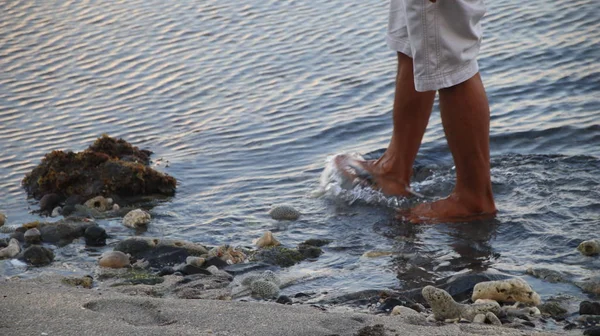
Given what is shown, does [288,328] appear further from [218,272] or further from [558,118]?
[558,118]

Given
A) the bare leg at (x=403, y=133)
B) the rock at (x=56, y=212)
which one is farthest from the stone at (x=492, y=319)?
the rock at (x=56, y=212)

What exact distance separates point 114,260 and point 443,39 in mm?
1826

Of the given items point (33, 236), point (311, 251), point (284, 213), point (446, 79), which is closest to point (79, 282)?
point (33, 236)

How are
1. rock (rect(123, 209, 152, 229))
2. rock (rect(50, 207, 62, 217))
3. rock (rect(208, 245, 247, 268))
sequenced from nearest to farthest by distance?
1. rock (rect(208, 245, 247, 268))
2. rock (rect(123, 209, 152, 229))
3. rock (rect(50, 207, 62, 217))

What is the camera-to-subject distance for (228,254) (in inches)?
167

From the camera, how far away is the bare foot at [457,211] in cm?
445

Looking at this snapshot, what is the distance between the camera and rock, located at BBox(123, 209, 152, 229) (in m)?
4.84

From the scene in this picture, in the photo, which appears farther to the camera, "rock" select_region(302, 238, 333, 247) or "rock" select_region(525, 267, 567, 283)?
"rock" select_region(302, 238, 333, 247)

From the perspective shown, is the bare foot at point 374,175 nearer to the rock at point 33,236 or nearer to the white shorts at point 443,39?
the white shorts at point 443,39

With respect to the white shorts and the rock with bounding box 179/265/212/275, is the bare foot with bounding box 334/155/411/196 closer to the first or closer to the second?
the white shorts

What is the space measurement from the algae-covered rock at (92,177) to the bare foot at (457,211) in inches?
64.9

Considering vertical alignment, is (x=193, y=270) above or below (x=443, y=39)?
below

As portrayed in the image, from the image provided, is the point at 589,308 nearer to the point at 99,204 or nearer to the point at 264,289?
the point at 264,289

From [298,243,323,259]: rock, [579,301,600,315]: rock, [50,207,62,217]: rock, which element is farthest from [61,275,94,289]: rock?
[579,301,600,315]: rock
